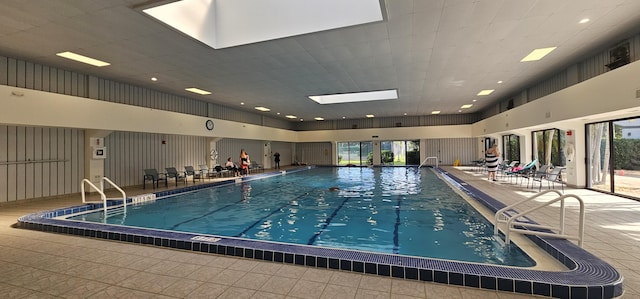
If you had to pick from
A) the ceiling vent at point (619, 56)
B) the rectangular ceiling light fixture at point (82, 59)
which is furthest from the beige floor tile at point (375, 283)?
the rectangular ceiling light fixture at point (82, 59)

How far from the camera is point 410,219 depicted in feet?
17.0

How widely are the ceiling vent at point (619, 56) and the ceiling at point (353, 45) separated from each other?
0.60 ft

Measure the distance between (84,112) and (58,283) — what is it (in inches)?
237

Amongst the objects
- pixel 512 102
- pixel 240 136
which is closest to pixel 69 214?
pixel 240 136

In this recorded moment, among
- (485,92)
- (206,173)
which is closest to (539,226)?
(485,92)

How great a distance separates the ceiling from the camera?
161 inches

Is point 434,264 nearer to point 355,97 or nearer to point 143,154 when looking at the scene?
point 355,97

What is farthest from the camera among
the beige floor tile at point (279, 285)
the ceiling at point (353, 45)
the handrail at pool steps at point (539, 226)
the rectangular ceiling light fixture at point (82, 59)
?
the rectangular ceiling light fixture at point (82, 59)

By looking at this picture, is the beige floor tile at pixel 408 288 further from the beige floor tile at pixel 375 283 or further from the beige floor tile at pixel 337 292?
the beige floor tile at pixel 337 292

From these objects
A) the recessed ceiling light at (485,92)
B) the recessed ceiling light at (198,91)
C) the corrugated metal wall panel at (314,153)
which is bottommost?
the corrugated metal wall panel at (314,153)

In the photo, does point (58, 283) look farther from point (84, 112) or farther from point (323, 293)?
point (84, 112)

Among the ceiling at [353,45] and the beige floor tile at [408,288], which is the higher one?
the ceiling at [353,45]

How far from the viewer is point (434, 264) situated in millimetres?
2543

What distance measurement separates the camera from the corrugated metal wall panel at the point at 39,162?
6.25 meters
